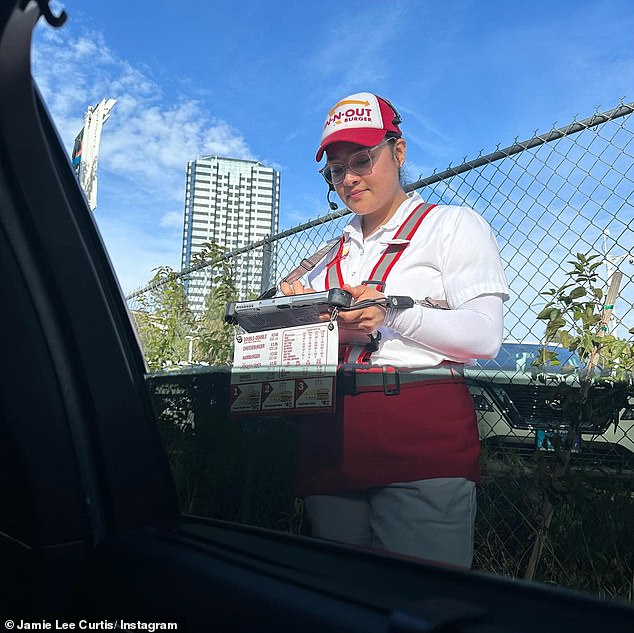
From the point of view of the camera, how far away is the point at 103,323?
3.40 ft

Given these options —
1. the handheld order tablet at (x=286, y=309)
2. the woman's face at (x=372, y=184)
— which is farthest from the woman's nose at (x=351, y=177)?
the handheld order tablet at (x=286, y=309)

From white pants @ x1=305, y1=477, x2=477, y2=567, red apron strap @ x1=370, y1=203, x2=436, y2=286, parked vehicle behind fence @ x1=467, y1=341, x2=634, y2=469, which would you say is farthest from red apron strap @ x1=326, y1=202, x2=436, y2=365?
parked vehicle behind fence @ x1=467, y1=341, x2=634, y2=469

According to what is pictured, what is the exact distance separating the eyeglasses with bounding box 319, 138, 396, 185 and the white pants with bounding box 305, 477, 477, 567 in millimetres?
793

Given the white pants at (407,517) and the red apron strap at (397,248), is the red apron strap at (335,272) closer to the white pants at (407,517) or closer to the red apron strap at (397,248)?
the red apron strap at (397,248)

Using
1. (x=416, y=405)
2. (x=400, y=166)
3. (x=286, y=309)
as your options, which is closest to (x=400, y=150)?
(x=400, y=166)

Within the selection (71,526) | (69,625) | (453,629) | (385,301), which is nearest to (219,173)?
(385,301)

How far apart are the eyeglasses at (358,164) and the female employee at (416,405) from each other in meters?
0.21

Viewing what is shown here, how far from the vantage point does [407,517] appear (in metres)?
1.51

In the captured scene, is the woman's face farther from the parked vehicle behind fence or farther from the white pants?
the white pants

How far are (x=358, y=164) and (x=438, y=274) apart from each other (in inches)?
14.5

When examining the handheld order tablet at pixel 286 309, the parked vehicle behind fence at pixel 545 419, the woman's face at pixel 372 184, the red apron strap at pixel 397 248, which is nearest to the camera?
the handheld order tablet at pixel 286 309

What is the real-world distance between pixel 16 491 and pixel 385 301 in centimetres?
82

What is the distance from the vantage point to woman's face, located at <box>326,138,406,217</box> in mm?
1740

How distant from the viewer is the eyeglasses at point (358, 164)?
1729 millimetres
